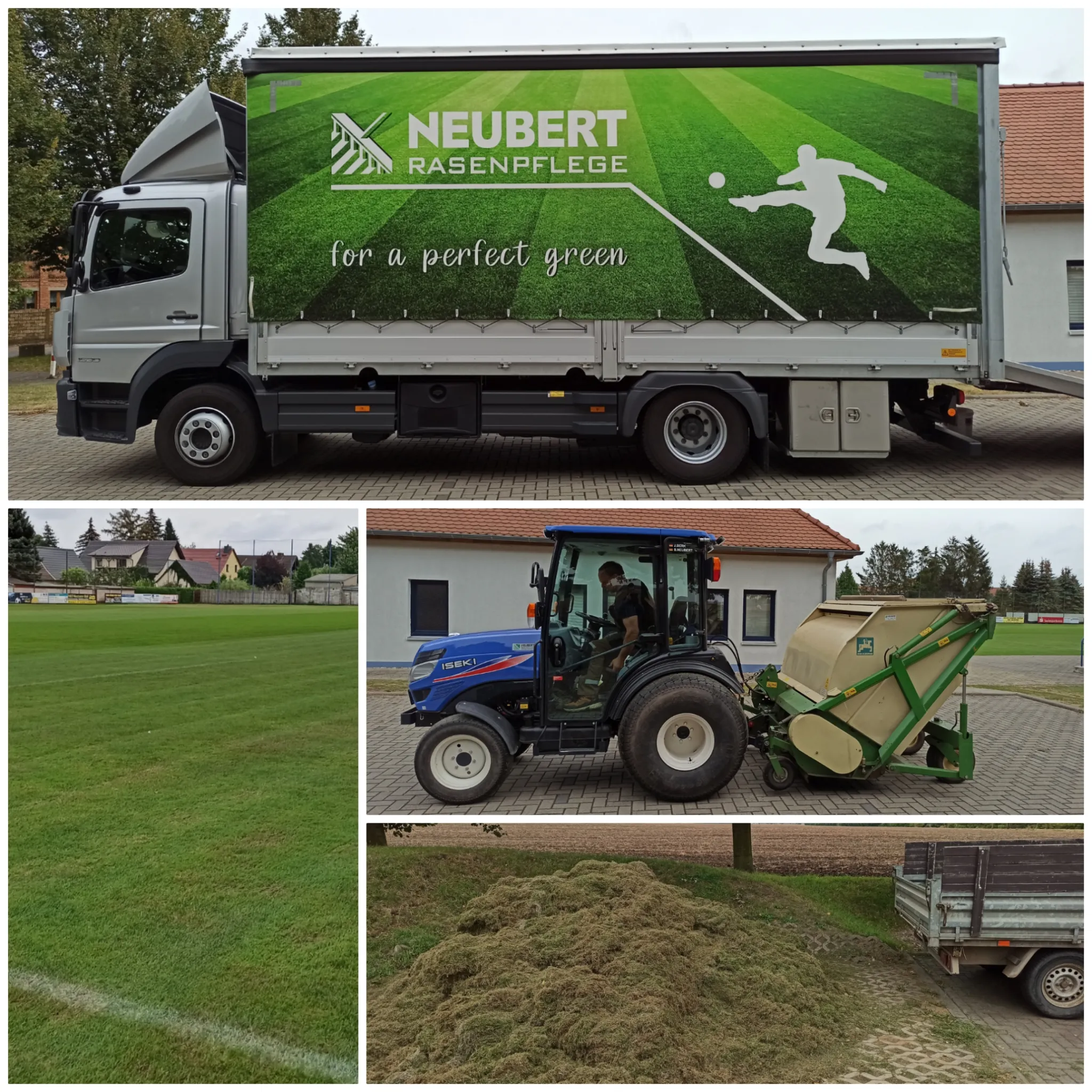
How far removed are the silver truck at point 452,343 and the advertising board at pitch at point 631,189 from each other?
0.17 feet

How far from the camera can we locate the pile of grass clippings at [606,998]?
6.03 meters

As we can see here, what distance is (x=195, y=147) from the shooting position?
8.85 metres

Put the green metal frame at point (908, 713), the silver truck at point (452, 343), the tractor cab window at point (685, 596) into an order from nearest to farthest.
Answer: the tractor cab window at point (685, 596), the green metal frame at point (908, 713), the silver truck at point (452, 343)

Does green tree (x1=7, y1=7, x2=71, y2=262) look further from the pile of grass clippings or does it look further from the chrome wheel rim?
the pile of grass clippings

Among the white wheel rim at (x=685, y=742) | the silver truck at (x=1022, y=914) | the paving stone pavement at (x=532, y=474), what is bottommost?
the silver truck at (x=1022, y=914)

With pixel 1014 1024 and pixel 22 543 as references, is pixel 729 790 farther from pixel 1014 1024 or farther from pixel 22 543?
pixel 22 543

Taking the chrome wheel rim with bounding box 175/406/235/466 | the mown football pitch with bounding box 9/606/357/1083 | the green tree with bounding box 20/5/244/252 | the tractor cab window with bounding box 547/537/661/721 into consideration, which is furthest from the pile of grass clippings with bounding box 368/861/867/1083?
the green tree with bounding box 20/5/244/252

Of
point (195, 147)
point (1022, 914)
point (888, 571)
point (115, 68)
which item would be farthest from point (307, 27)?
point (1022, 914)

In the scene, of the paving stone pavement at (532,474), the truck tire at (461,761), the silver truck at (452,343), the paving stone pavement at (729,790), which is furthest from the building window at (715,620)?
the truck tire at (461,761)

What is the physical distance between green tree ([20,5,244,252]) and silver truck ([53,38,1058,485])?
9565 mm

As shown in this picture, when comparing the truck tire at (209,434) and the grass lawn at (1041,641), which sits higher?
the truck tire at (209,434)

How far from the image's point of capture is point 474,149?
8.18 meters

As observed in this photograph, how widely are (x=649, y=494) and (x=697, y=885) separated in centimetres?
313

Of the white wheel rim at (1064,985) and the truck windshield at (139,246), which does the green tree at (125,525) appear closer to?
the truck windshield at (139,246)
